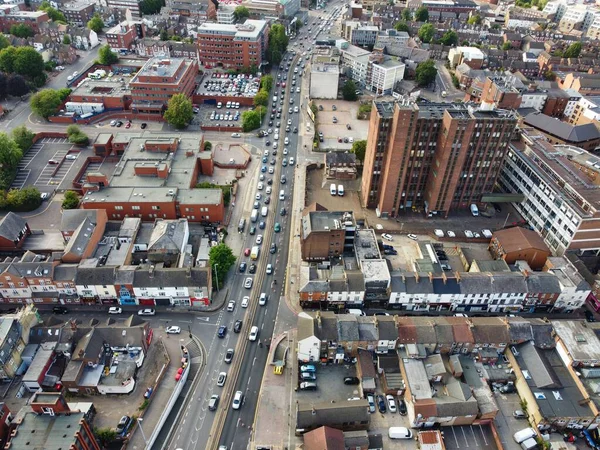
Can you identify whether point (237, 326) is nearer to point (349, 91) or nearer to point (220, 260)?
point (220, 260)

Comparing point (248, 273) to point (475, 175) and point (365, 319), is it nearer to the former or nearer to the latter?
point (365, 319)

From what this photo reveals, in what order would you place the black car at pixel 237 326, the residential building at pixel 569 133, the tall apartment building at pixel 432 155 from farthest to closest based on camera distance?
the residential building at pixel 569 133 → the tall apartment building at pixel 432 155 → the black car at pixel 237 326

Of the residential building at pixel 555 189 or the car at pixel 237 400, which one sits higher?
the residential building at pixel 555 189

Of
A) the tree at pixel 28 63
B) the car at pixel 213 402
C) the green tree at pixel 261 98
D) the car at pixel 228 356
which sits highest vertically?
the tree at pixel 28 63

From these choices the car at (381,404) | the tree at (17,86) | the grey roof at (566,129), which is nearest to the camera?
the car at (381,404)

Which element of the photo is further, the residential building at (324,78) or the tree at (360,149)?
the residential building at (324,78)

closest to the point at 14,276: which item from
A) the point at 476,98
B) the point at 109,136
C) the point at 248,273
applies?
the point at 248,273

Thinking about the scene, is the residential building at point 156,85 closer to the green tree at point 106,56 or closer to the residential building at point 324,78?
the green tree at point 106,56

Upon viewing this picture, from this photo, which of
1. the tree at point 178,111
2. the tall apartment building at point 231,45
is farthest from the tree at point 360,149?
the tall apartment building at point 231,45
